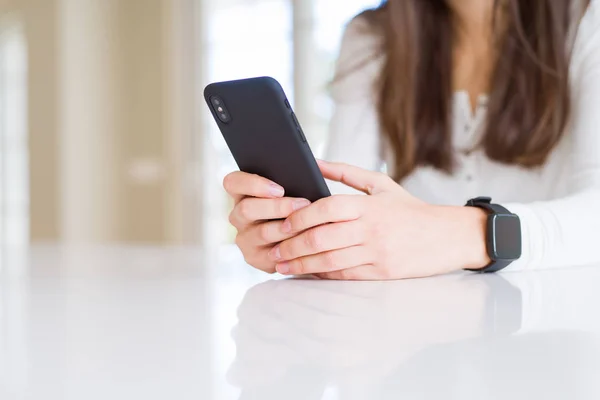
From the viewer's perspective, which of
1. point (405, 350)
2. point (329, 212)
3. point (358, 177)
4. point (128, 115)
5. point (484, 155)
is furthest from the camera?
point (128, 115)

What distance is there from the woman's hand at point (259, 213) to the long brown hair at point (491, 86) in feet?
1.98

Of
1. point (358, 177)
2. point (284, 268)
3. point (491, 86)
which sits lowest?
point (284, 268)

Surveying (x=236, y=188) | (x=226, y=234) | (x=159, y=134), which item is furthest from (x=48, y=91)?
(x=236, y=188)

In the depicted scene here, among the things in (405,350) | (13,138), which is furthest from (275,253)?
(13,138)

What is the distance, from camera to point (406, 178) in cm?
133

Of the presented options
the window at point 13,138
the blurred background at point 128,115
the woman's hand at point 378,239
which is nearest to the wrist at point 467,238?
the woman's hand at point 378,239

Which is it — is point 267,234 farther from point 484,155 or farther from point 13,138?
point 13,138

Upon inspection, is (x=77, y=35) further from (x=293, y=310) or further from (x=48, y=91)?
(x=293, y=310)

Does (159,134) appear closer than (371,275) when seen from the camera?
No

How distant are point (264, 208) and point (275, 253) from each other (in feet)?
0.20

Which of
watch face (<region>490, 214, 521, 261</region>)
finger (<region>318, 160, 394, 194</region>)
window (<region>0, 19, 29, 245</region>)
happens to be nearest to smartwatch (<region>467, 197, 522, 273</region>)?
watch face (<region>490, 214, 521, 261</region>)

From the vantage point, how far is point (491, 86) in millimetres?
1279

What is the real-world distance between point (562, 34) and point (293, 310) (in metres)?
0.91

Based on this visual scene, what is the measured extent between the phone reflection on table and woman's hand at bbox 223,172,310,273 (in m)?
0.16
